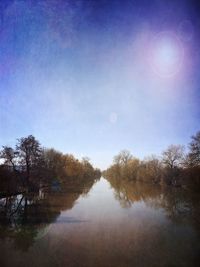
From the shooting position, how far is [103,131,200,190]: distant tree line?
44.0 m

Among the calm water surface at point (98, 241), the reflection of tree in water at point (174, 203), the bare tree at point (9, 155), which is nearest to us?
the calm water surface at point (98, 241)

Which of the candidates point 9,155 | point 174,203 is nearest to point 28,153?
point 9,155

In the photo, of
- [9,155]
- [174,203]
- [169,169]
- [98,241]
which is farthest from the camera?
[169,169]

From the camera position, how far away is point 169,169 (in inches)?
2611

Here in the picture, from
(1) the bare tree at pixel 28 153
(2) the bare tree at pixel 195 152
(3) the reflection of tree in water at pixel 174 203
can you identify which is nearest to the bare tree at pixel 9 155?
(1) the bare tree at pixel 28 153

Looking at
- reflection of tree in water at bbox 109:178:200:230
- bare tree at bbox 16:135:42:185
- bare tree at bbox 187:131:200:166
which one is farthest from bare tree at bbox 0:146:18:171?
bare tree at bbox 187:131:200:166

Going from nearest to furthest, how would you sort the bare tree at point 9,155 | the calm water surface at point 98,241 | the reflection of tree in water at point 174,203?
1. the calm water surface at point 98,241
2. the reflection of tree in water at point 174,203
3. the bare tree at point 9,155

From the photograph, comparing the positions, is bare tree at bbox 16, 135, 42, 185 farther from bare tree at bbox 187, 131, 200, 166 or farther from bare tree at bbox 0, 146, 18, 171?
bare tree at bbox 187, 131, 200, 166

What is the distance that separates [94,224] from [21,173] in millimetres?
29926

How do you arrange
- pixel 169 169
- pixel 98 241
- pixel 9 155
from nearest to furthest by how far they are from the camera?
1. pixel 98 241
2. pixel 9 155
3. pixel 169 169

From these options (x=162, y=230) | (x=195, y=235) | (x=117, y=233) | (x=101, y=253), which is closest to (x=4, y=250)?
(x=101, y=253)

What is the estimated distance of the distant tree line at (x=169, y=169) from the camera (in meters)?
44.0

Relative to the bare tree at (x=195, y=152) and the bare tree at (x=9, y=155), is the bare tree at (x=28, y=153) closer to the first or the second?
the bare tree at (x=9, y=155)

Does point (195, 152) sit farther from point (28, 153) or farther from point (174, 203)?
point (28, 153)
